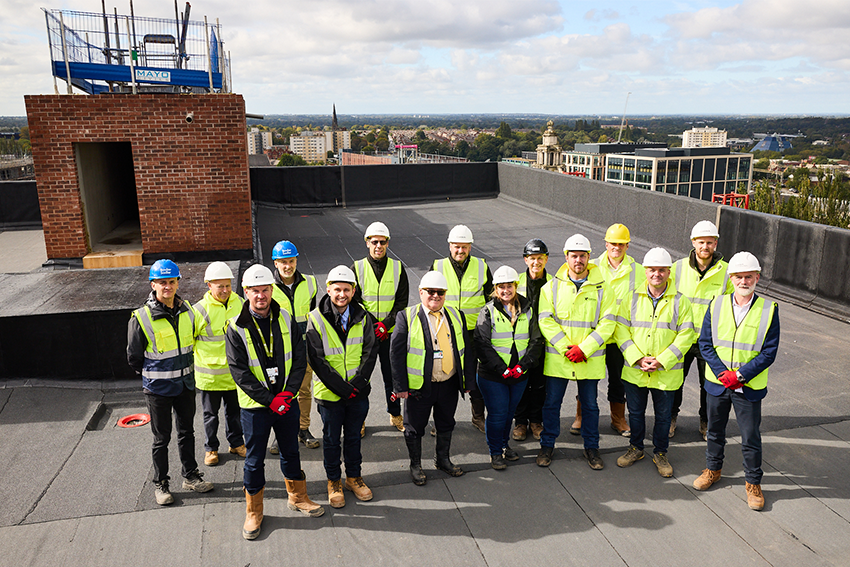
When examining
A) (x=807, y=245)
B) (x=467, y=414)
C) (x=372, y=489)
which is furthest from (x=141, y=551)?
(x=807, y=245)

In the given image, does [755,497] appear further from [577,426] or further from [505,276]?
[505,276]

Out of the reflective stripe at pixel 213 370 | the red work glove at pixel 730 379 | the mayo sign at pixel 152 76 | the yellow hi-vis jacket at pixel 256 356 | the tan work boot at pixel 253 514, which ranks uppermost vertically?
the mayo sign at pixel 152 76

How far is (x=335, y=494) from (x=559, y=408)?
2.11m

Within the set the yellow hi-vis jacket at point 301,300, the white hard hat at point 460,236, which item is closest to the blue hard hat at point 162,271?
the yellow hi-vis jacket at point 301,300

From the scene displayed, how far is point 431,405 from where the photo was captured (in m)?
5.25

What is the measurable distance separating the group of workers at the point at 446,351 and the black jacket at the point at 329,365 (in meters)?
0.01

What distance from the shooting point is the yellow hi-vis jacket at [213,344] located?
5.24m

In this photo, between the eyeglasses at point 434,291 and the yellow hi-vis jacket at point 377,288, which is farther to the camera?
the yellow hi-vis jacket at point 377,288

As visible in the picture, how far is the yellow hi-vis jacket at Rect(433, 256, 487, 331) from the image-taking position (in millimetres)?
6055

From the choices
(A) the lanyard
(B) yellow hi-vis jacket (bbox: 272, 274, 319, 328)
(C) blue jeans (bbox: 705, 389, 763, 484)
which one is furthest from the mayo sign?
(C) blue jeans (bbox: 705, 389, 763, 484)

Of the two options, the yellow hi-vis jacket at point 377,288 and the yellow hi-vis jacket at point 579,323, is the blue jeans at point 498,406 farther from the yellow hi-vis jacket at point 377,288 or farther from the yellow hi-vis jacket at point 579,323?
the yellow hi-vis jacket at point 377,288

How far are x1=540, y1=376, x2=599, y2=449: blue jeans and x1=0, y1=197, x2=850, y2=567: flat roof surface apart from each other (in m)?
0.26

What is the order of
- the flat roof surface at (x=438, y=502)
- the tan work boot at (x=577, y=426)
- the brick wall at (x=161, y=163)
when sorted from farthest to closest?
the brick wall at (x=161, y=163) < the tan work boot at (x=577, y=426) < the flat roof surface at (x=438, y=502)

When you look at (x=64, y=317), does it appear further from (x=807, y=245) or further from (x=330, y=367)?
(x=807, y=245)
